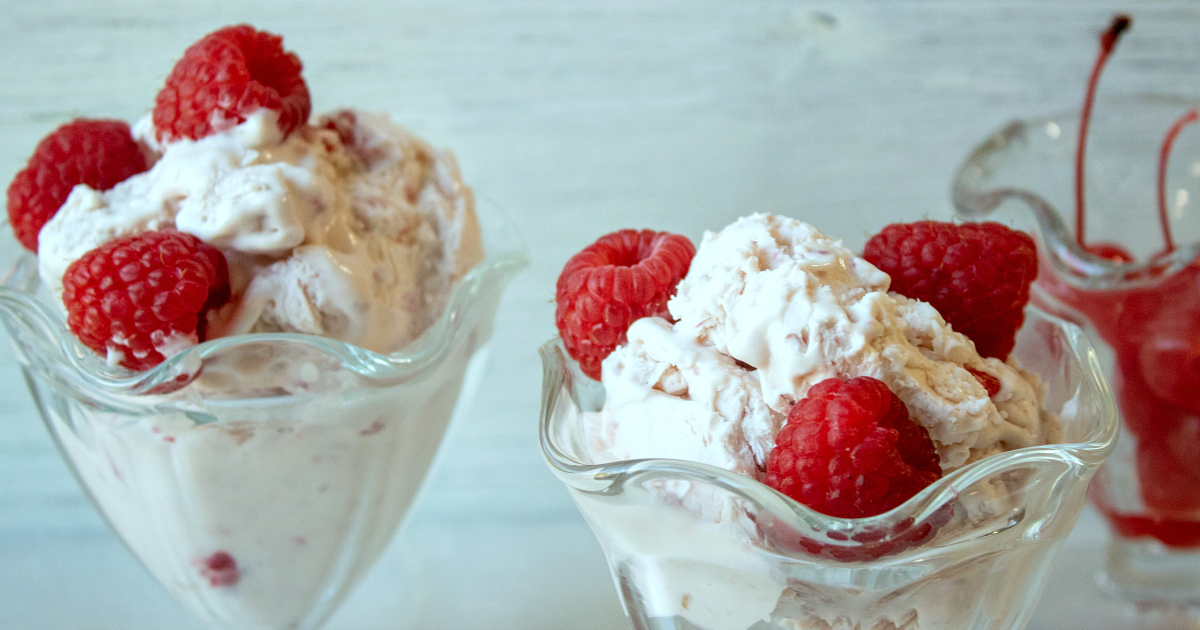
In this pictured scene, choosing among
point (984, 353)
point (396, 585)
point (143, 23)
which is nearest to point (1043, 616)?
point (984, 353)

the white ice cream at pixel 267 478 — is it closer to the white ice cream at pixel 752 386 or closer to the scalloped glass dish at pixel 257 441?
the scalloped glass dish at pixel 257 441

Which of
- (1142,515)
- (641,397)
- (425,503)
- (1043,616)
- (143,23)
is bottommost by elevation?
(425,503)

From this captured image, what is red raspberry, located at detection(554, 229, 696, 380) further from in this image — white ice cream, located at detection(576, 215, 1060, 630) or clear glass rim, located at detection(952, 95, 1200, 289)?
clear glass rim, located at detection(952, 95, 1200, 289)

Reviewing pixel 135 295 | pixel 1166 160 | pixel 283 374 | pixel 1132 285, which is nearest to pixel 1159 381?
pixel 1132 285

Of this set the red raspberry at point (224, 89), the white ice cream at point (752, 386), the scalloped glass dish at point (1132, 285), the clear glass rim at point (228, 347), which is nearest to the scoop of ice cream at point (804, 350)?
the white ice cream at point (752, 386)

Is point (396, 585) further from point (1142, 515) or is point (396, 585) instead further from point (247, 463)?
point (1142, 515)

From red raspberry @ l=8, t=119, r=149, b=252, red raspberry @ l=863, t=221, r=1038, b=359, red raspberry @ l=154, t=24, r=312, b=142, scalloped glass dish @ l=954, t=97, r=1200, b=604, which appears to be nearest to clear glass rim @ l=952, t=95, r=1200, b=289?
scalloped glass dish @ l=954, t=97, r=1200, b=604

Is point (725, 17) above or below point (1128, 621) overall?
above
